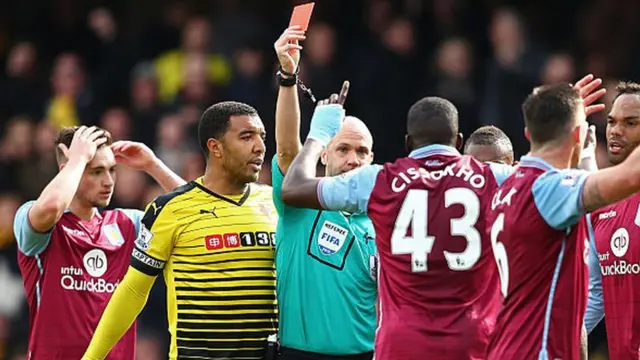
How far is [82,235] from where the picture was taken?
8.52 metres

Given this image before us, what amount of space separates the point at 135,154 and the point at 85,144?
0.66m

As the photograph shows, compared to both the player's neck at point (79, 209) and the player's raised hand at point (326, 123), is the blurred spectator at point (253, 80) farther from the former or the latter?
the player's raised hand at point (326, 123)

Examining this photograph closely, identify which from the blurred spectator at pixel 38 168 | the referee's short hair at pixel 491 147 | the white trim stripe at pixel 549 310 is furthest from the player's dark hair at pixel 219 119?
the blurred spectator at pixel 38 168

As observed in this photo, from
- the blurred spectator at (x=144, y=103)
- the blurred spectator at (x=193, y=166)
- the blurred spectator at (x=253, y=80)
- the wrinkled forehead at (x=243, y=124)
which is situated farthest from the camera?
the blurred spectator at (x=144, y=103)

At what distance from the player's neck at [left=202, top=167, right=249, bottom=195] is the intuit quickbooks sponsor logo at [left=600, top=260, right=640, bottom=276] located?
2382 mm

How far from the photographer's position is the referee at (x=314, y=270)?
762cm

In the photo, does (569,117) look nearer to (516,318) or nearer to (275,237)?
(516,318)

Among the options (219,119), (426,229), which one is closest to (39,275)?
(219,119)

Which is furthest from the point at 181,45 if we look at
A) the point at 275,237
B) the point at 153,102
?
the point at 275,237

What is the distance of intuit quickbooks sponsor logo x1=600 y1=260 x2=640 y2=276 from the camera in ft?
26.5

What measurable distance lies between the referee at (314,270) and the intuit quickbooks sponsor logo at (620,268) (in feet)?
5.07

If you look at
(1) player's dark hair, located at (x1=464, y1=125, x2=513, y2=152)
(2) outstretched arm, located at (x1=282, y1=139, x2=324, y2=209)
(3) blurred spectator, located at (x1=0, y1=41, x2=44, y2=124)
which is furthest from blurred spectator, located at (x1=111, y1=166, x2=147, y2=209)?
(2) outstretched arm, located at (x1=282, y1=139, x2=324, y2=209)

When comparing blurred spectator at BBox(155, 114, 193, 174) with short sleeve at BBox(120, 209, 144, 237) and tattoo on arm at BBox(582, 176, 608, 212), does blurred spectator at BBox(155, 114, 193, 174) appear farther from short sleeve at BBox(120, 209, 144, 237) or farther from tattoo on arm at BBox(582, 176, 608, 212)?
tattoo on arm at BBox(582, 176, 608, 212)

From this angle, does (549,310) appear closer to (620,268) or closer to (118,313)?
(620,268)
